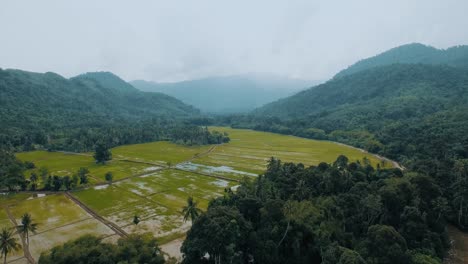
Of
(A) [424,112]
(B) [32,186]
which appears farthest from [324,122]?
(B) [32,186]

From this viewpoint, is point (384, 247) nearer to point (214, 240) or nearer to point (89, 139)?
point (214, 240)

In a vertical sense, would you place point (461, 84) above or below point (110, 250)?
above

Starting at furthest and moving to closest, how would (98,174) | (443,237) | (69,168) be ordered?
(69,168) < (98,174) < (443,237)

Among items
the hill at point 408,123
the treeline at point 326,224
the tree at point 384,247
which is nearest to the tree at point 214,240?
the treeline at point 326,224

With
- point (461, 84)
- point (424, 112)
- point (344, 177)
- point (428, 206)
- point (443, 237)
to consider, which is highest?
point (461, 84)

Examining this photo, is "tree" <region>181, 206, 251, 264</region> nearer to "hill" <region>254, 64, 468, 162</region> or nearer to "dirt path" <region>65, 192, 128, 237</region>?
"dirt path" <region>65, 192, 128, 237</region>

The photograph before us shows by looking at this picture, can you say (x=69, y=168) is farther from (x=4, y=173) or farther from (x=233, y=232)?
(x=233, y=232)
